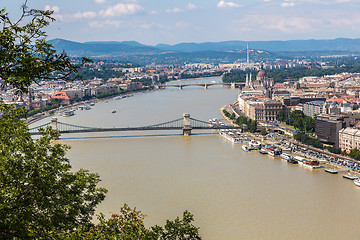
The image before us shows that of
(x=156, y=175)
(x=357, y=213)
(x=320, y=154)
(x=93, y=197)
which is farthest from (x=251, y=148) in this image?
(x=93, y=197)

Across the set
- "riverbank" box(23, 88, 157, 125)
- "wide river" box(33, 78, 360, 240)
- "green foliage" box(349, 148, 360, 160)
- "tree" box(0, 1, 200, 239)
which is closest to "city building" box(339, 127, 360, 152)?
"green foliage" box(349, 148, 360, 160)

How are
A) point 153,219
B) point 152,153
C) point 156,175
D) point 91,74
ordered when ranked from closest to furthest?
point 153,219 → point 156,175 → point 152,153 → point 91,74

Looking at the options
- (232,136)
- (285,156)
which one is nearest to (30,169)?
(285,156)

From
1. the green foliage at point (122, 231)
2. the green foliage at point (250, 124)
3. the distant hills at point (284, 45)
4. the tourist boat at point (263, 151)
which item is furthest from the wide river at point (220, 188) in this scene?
the distant hills at point (284, 45)

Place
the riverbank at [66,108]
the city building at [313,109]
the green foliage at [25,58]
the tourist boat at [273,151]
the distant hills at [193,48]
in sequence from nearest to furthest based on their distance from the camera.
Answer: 1. the green foliage at [25,58]
2. the tourist boat at [273,151]
3. the city building at [313,109]
4. the riverbank at [66,108]
5. the distant hills at [193,48]

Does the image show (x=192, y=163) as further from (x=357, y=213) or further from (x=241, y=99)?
(x=241, y=99)

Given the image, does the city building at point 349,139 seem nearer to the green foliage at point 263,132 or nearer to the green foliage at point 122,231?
the green foliage at point 263,132

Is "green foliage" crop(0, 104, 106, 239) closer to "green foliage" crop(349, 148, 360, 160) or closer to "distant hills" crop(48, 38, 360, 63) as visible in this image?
"green foliage" crop(349, 148, 360, 160)
